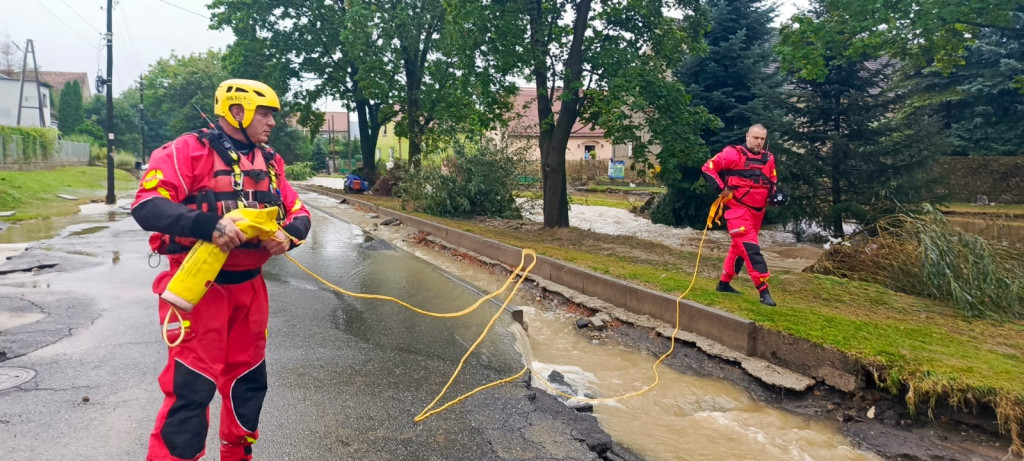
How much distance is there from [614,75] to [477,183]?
17.1ft

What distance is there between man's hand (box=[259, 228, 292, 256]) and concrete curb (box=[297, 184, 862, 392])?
409 centimetres

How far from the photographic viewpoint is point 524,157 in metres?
16.8

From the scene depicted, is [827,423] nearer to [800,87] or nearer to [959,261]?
[959,261]

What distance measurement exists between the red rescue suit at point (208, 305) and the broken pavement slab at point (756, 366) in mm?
3770

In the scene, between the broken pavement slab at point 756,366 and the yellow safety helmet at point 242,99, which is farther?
the broken pavement slab at point 756,366

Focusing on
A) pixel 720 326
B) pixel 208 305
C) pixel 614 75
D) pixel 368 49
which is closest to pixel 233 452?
pixel 208 305

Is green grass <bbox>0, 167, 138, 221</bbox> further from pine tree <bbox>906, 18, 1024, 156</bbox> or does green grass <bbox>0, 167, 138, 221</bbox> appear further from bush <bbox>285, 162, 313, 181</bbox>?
pine tree <bbox>906, 18, 1024, 156</bbox>

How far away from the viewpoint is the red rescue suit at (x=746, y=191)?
21.4 ft

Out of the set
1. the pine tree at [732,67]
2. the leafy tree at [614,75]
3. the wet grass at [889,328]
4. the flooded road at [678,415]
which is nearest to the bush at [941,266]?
the wet grass at [889,328]

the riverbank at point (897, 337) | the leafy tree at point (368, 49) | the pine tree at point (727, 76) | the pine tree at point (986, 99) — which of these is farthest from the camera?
the leafy tree at point (368, 49)

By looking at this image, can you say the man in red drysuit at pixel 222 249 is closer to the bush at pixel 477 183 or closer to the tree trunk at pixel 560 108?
the tree trunk at pixel 560 108

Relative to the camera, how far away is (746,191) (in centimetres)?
655

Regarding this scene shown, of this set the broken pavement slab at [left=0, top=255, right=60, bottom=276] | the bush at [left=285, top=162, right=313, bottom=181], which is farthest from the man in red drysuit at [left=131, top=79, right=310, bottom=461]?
the bush at [left=285, top=162, right=313, bottom=181]

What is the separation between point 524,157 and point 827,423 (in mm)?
13135
